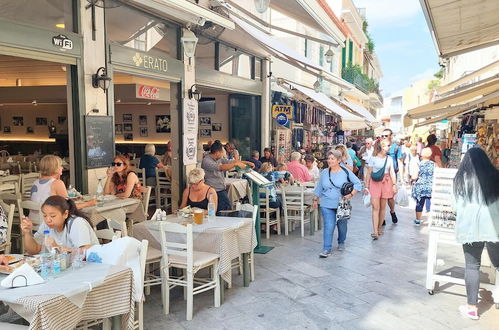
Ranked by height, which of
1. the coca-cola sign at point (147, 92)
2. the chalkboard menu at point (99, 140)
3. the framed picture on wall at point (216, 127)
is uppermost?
the coca-cola sign at point (147, 92)

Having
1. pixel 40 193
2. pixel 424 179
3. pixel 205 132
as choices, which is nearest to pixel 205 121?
pixel 205 132

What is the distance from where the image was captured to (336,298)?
498 cm

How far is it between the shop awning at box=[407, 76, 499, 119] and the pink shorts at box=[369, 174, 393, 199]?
2027 millimetres

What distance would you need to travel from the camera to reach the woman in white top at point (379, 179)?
24.6 ft

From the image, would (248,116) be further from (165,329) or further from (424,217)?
(165,329)

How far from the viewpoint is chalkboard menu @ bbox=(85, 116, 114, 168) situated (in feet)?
20.5

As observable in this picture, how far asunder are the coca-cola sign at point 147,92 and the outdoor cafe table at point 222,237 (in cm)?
719

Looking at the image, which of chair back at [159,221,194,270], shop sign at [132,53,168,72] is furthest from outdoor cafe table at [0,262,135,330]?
shop sign at [132,53,168,72]

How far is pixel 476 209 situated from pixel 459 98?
5.23 metres

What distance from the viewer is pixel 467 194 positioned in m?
4.34

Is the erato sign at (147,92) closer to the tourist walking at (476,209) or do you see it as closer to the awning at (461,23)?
the awning at (461,23)

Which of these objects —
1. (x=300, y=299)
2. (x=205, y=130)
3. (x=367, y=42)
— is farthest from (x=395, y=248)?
(x=367, y=42)

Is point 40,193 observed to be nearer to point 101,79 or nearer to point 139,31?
point 101,79

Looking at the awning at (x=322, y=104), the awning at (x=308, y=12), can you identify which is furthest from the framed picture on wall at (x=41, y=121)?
the awning at (x=308, y=12)
